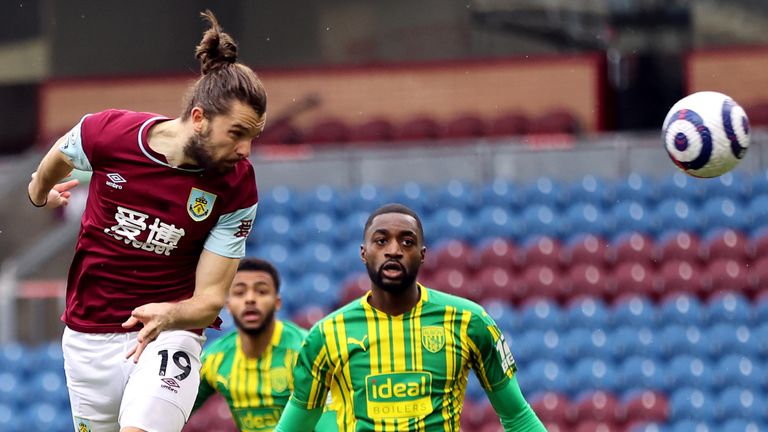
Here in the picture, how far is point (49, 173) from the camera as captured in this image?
5391 mm

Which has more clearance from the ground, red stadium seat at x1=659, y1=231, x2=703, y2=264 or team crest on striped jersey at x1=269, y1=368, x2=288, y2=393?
red stadium seat at x1=659, y1=231, x2=703, y2=264

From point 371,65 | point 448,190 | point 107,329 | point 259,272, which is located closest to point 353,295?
point 448,190

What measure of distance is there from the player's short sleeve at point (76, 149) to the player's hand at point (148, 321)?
0.70 m

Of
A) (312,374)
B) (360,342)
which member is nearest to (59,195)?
(312,374)

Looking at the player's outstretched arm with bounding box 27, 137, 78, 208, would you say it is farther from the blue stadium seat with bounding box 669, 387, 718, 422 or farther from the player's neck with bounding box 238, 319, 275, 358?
the blue stadium seat with bounding box 669, 387, 718, 422

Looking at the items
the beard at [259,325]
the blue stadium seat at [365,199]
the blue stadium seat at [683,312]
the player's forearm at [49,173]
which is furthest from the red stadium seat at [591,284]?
the player's forearm at [49,173]

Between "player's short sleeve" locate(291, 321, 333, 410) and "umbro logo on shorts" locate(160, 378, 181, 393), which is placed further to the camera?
"player's short sleeve" locate(291, 321, 333, 410)

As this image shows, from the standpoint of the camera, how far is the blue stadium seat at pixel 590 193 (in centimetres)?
1372

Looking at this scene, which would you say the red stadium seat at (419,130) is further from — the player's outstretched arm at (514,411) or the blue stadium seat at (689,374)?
the player's outstretched arm at (514,411)

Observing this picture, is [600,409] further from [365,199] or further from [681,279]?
[365,199]

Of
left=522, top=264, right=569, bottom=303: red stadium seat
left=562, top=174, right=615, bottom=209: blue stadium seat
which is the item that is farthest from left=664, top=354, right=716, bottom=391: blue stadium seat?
left=562, top=174, right=615, bottom=209: blue stadium seat

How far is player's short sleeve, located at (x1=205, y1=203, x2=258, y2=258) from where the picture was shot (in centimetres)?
523

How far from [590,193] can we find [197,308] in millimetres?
9141

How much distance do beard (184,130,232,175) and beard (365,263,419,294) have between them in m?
0.77
